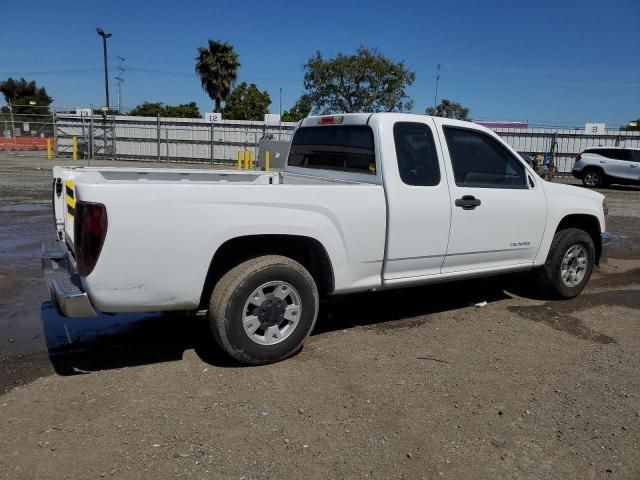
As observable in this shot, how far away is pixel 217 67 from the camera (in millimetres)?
48625

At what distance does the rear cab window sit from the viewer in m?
4.66

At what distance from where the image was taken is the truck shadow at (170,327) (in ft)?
13.6

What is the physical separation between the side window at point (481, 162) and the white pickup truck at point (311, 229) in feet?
0.05

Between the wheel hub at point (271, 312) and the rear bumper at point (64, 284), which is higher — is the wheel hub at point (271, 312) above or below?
below

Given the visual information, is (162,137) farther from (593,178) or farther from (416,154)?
(416,154)

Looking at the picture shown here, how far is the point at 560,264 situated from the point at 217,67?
47091 mm

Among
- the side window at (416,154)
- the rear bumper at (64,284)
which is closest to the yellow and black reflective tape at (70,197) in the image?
the rear bumper at (64,284)

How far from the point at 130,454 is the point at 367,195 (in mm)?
2418

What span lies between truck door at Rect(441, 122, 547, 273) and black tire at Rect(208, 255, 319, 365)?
1.48 m

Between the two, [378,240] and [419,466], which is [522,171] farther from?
[419,466]

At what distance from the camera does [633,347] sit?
4.67 m

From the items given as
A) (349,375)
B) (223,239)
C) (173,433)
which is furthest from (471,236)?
(173,433)

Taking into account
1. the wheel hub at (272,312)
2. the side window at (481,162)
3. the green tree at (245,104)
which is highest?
the green tree at (245,104)

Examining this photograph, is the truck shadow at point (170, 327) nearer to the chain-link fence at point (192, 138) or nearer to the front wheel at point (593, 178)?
the front wheel at point (593, 178)
